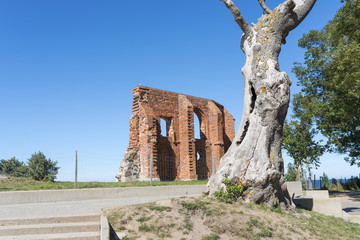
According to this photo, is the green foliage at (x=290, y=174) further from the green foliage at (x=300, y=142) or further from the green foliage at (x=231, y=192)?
the green foliage at (x=231, y=192)

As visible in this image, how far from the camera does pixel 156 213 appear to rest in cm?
800

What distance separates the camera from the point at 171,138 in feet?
83.6

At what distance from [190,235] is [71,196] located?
18.6 ft

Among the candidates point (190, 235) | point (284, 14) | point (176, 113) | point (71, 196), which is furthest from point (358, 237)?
point (176, 113)

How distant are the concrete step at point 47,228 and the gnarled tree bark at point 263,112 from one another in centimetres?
386

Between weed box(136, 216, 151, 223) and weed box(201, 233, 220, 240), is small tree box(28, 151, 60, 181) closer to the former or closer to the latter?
weed box(136, 216, 151, 223)

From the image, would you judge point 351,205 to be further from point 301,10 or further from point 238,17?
point 238,17

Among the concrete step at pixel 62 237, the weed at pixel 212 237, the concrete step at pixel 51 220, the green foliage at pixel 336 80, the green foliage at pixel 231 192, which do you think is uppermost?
the green foliage at pixel 336 80

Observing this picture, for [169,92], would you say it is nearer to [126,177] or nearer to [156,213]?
[126,177]

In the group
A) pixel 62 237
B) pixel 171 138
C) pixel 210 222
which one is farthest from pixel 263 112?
pixel 171 138

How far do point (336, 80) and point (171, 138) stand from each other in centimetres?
1271

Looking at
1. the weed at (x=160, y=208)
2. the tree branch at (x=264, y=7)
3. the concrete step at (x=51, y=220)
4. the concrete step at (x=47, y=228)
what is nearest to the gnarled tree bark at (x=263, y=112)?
the tree branch at (x=264, y=7)

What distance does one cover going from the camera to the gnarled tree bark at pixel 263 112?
30.9 feet

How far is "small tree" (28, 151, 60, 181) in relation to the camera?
731 inches
